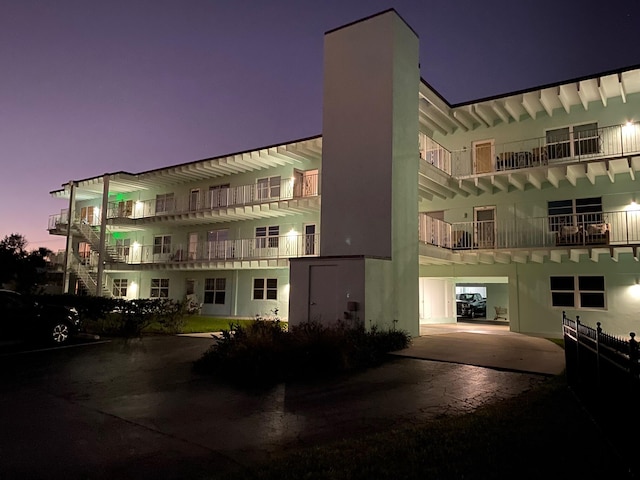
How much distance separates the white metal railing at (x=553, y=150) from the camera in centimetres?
1706

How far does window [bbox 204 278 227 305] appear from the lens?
27141 millimetres

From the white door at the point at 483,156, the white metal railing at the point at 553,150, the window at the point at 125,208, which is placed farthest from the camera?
the window at the point at 125,208

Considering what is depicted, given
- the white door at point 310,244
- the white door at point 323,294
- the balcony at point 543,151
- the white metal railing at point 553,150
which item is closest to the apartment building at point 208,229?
the white door at point 310,244

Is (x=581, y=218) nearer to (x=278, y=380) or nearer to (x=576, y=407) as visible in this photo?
(x=576, y=407)

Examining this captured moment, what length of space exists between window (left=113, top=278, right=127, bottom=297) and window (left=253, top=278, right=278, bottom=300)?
37.7ft

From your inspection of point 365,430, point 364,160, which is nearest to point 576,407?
point 365,430

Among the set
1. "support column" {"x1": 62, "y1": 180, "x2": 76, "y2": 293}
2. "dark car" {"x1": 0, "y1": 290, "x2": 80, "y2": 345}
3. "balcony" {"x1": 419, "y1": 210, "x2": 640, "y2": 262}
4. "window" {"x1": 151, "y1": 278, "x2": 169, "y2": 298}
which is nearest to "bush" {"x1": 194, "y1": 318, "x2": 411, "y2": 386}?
"dark car" {"x1": 0, "y1": 290, "x2": 80, "y2": 345}

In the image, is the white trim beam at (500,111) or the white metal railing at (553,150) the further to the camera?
the white trim beam at (500,111)

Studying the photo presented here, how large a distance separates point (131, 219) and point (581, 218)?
25.0m

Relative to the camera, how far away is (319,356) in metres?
10.1

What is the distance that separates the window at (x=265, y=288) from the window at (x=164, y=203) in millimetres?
8350

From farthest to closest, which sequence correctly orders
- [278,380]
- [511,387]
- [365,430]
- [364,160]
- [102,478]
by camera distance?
[364,160]
[278,380]
[511,387]
[365,430]
[102,478]

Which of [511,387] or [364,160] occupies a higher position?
[364,160]

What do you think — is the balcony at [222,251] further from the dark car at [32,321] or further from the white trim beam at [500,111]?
the dark car at [32,321]
